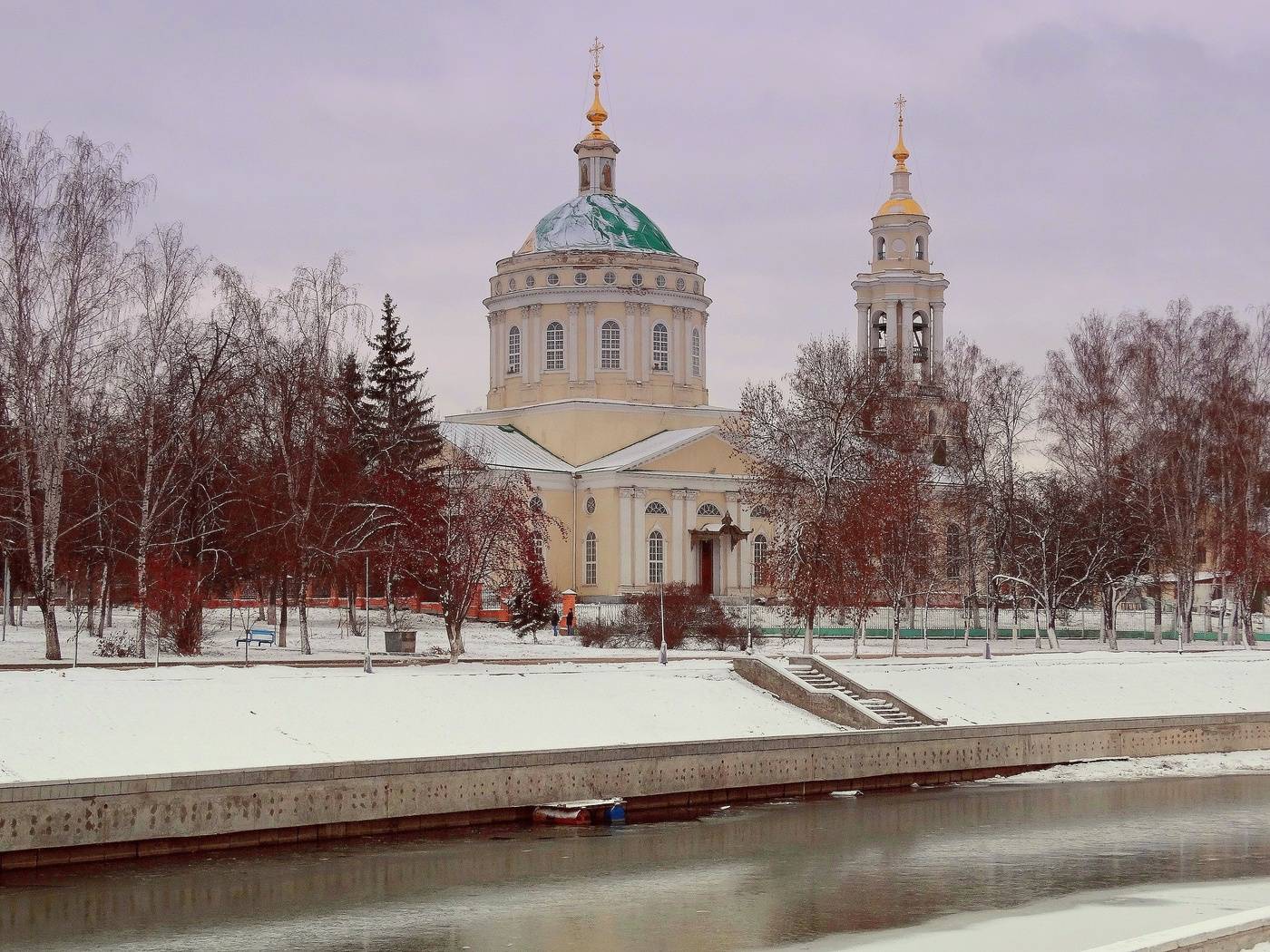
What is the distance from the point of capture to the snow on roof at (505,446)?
61906mm

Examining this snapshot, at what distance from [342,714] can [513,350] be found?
43.2m

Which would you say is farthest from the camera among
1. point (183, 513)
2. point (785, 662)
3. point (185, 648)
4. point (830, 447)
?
point (830, 447)

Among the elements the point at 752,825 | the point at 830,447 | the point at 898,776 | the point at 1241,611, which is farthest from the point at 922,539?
the point at 752,825

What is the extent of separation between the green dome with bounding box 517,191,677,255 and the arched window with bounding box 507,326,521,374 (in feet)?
9.46

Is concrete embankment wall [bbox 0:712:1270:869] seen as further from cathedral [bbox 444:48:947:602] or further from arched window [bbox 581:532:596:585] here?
arched window [bbox 581:532:596:585]

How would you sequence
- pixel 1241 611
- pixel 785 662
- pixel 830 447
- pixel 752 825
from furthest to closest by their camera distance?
pixel 1241 611, pixel 830 447, pixel 785 662, pixel 752 825

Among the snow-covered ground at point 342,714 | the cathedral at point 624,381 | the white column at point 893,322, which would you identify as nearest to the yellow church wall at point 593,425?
the cathedral at point 624,381

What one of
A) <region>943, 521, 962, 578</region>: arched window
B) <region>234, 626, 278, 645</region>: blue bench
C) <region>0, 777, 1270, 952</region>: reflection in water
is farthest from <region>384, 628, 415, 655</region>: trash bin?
<region>943, 521, 962, 578</region>: arched window

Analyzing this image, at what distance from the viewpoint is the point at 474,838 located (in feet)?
73.5

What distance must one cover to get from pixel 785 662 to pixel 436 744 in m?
8.98

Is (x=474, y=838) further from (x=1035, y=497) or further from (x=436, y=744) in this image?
(x=1035, y=497)

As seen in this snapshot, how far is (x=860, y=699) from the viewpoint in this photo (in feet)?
100

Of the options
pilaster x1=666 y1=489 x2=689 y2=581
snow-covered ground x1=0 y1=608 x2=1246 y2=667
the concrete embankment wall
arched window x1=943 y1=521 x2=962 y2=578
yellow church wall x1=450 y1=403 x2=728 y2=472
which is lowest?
the concrete embankment wall

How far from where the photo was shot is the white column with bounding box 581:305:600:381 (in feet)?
213
